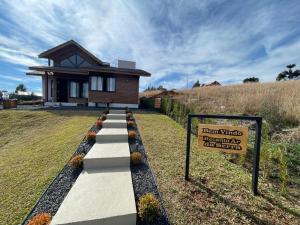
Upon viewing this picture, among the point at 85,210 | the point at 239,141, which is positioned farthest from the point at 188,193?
the point at 85,210

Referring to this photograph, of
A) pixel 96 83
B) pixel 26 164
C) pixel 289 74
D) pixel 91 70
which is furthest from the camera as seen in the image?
pixel 289 74

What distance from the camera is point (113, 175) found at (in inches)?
137

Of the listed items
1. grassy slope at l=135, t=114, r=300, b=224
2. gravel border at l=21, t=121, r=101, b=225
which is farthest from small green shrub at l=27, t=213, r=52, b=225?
grassy slope at l=135, t=114, r=300, b=224

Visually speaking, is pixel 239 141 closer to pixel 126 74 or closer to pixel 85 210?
pixel 85 210

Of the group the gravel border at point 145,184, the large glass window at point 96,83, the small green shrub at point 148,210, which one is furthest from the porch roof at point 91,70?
the small green shrub at point 148,210

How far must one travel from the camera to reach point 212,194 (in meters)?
3.10

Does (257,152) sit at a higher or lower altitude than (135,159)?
higher

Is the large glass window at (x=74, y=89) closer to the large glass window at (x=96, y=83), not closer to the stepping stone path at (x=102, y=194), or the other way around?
the large glass window at (x=96, y=83)

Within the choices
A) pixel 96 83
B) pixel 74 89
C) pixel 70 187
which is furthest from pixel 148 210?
pixel 74 89

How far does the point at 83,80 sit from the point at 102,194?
16752 mm

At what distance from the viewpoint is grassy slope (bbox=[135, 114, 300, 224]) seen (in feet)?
8.32

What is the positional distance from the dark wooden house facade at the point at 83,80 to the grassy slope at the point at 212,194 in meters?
11.9

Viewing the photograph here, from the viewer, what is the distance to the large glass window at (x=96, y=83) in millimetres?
15711

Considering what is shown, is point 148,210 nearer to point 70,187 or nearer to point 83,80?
point 70,187
